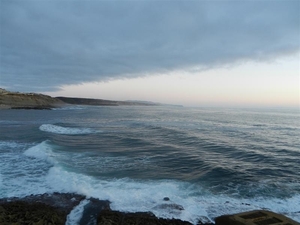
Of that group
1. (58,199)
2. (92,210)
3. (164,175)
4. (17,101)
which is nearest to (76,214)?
(92,210)

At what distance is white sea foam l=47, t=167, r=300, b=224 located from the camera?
29.2 feet

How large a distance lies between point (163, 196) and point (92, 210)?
3.02 m

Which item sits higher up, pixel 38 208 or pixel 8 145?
pixel 38 208

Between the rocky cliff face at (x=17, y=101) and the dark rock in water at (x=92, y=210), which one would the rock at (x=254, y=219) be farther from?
the rocky cliff face at (x=17, y=101)

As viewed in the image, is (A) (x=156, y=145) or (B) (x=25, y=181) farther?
(A) (x=156, y=145)

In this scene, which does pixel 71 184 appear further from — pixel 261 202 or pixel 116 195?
pixel 261 202

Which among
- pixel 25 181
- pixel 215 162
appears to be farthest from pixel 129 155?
pixel 25 181

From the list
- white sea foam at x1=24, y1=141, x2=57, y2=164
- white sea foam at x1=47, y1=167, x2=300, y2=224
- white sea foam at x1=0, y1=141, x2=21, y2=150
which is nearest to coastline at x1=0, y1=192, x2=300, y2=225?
white sea foam at x1=47, y1=167, x2=300, y2=224

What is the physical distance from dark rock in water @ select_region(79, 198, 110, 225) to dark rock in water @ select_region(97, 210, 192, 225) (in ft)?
0.91

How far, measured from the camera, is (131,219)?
7969mm

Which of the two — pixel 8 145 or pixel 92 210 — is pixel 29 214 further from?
pixel 8 145

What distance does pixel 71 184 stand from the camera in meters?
11.3

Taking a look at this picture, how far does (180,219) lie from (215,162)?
865cm

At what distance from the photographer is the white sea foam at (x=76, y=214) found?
7877 mm
